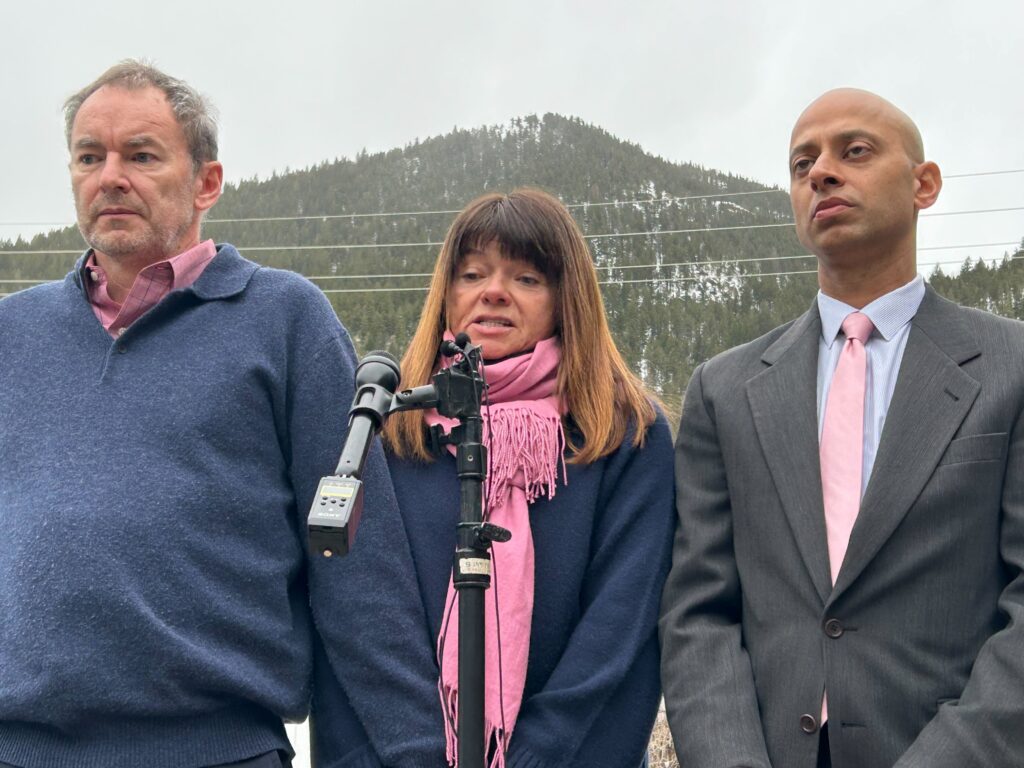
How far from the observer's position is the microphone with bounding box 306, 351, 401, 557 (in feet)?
5.77

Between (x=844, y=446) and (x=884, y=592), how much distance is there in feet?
1.09

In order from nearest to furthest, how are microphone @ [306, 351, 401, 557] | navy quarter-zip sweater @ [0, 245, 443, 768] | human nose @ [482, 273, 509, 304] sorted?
microphone @ [306, 351, 401, 557] < navy quarter-zip sweater @ [0, 245, 443, 768] < human nose @ [482, 273, 509, 304]

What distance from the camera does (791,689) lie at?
2.43 meters

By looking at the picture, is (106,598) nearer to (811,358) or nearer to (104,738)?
(104,738)

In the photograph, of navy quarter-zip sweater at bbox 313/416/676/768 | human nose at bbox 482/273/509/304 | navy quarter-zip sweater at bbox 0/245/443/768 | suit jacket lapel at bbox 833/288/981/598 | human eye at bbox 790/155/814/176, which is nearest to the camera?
navy quarter-zip sweater at bbox 0/245/443/768

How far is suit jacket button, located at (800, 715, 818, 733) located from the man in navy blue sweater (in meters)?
0.76

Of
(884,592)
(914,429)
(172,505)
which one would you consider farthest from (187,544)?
(914,429)

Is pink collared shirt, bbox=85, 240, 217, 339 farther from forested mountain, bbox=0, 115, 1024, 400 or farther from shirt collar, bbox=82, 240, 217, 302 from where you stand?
forested mountain, bbox=0, 115, 1024, 400

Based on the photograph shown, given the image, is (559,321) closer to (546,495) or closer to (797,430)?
(546,495)

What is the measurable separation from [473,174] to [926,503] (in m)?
46.9

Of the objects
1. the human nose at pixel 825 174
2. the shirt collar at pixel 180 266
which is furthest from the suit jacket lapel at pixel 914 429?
the shirt collar at pixel 180 266

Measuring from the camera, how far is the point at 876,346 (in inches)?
106

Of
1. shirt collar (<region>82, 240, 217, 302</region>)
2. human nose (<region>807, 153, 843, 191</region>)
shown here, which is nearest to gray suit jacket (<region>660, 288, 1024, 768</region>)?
human nose (<region>807, 153, 843, 191</region>)

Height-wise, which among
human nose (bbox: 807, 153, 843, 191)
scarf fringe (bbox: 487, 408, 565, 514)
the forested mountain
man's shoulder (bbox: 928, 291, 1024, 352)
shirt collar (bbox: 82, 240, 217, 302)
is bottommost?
the forested mountain
